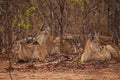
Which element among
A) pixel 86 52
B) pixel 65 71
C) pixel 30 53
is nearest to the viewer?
pixel 65 71

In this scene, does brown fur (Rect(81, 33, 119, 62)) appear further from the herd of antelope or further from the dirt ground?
the dirt ground

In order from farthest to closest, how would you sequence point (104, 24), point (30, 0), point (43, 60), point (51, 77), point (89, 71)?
point (104, 24) < point (30, 0) < point (43, 60) < point (89, 71) < point (51, 77)

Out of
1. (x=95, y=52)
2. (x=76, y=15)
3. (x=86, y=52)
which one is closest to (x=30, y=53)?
(x=86, y=52)

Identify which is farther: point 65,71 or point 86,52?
point 86,52

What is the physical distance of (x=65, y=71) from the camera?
1175cm

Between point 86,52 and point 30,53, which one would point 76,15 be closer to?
point 30,53

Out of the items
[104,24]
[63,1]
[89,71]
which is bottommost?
[89,71]

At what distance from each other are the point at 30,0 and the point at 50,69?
5661 millimetres

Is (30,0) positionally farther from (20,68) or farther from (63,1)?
(20,68)

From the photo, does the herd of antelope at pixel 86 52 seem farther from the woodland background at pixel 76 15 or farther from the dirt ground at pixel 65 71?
the woodland background at pixel 76 15

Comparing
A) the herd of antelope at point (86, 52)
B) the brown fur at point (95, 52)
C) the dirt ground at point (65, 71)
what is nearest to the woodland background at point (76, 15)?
the herd of antelope at point (86, 52)

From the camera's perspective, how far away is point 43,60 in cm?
1366

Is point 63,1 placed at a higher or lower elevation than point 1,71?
higher

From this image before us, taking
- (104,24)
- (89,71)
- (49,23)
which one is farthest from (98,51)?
(104,24)
